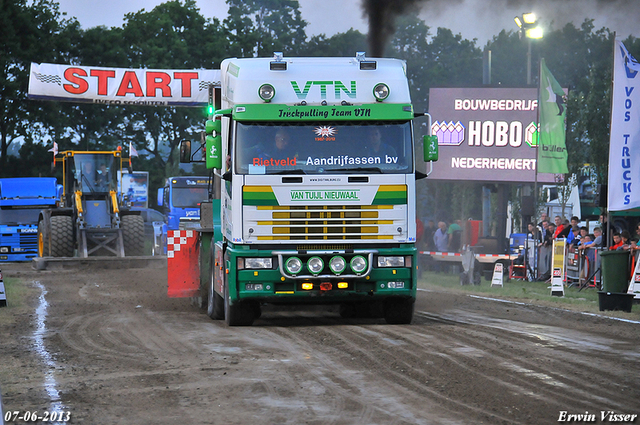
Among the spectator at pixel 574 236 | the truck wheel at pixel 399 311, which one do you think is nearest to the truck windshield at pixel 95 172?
the spectator at pixel 574 236

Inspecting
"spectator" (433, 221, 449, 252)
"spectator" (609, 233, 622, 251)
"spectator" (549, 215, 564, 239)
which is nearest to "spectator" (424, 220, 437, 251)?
"spectator" (433, 221, 449, 252)

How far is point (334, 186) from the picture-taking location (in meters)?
11.8

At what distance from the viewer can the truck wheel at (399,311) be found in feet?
42.2

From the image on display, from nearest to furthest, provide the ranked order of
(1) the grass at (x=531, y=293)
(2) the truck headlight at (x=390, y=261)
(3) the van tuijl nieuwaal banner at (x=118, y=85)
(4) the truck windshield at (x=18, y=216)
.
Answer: (2) the truck headlight at (x=390, y=261) < (1) the grass at (x=531, y=293) < (3) the van tuijl nieuwaal banner at (x=118, y=85) < (4) the truck windshield at (x=18, y=216)

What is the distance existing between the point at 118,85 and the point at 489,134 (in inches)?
483

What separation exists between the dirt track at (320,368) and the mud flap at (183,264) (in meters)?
0.56

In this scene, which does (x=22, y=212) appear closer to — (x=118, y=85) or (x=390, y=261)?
(x=118, y=85)

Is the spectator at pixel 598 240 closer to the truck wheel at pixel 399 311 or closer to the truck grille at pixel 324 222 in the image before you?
the truck wheel at pixel 399 311

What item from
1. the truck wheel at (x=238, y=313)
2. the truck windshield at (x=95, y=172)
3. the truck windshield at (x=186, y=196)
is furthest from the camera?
the truck windshield at (x=186, y=196)

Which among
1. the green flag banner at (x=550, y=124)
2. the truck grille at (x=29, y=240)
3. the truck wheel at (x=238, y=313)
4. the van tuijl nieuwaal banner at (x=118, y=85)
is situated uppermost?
the van tuijl nieuwaal banner at (x=118, y=85)

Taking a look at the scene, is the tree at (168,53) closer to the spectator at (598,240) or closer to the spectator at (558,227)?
the spectator at (558,227)

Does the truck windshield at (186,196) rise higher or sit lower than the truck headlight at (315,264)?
higher

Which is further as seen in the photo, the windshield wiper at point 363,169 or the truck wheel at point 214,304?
the truck wheel at point 214,304

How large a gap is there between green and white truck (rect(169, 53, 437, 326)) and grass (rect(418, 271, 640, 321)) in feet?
14.9
